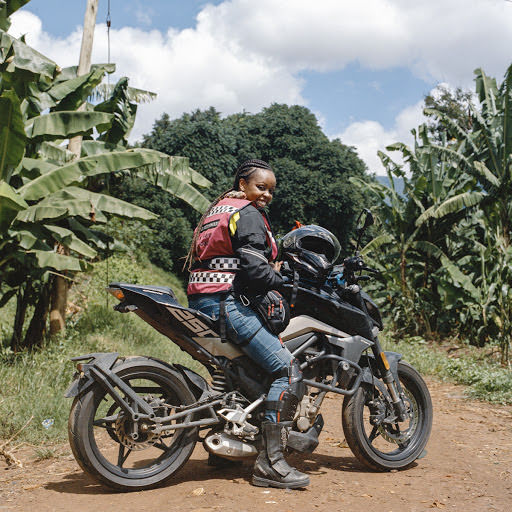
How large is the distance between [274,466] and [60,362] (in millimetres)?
4304

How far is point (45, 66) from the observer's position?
739 centimetres

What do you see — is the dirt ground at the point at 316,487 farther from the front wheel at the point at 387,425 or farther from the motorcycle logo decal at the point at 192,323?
the motorcycle logo decal at the point at 192,323

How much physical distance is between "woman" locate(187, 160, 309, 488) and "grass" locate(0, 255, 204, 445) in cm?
210

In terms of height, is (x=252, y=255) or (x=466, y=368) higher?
(x=252, y=255)

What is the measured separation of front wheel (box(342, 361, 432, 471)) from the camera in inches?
160

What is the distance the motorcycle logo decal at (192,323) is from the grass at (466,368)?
4.44 meters

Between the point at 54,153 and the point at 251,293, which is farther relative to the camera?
the point at 54,153

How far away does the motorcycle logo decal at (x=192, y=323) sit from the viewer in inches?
141

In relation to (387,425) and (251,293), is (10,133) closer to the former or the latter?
(251,293)

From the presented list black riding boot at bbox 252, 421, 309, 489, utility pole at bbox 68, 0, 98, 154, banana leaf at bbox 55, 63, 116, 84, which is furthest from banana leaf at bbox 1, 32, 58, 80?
black riding boot at bbox 252, 421, 309, 489

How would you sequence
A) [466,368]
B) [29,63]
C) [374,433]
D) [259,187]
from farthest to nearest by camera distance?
[466,368] → [29,63] → [374,433] → [259,187]

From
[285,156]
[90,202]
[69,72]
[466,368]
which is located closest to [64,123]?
[90,202]

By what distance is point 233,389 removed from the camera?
12.5 ft

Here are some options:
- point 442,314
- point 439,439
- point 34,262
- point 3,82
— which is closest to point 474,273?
point 442,314
